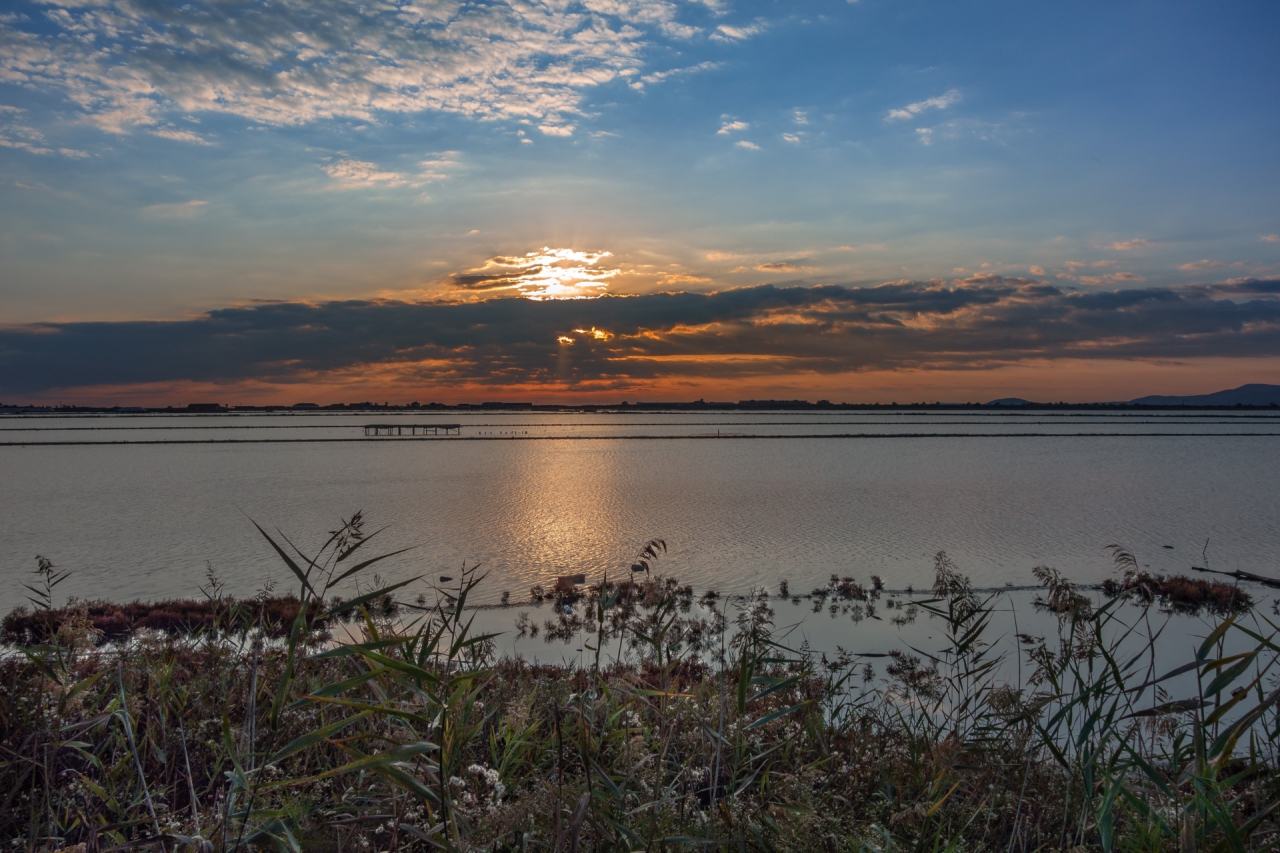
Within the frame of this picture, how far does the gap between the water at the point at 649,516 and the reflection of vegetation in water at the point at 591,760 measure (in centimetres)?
987

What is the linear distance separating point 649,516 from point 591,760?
2343 cm

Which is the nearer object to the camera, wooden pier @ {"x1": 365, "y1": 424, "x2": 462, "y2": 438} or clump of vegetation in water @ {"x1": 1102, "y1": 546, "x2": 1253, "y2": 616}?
clump of vegetation in water @ {"x1": 1102, "y1": 546, "x2": 1253, "y2": 616}

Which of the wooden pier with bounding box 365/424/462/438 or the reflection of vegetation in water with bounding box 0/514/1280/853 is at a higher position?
the reflection of vegetation in water with bounding box 0/514/1280/853

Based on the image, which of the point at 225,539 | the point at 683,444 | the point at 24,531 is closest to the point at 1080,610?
the point at 225,539

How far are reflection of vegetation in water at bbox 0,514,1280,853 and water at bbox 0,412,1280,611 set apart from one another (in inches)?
389

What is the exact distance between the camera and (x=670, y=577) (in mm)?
16359

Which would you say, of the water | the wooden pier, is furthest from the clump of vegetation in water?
the wooden pier

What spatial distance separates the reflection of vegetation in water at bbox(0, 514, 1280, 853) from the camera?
2.73 meters

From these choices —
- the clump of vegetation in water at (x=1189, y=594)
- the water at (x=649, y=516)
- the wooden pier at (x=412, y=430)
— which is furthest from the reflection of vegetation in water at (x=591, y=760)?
the wooden pier at (x=412, y=430)

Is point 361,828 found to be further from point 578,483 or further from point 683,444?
point 683,444

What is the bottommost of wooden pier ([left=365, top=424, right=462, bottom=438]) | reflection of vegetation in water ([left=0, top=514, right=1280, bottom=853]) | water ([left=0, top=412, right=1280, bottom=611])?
wooden pier ([left=365, top=424, right=462, bottom=438])

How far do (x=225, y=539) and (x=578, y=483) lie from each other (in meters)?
18.7

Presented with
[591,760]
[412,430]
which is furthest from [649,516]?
[412,430]

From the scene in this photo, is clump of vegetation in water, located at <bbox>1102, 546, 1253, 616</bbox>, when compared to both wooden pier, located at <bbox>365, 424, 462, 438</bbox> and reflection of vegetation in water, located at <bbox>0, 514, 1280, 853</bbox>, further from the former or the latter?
wooden pier, located at <bbox>365, 424, 462, 438</bbox>
